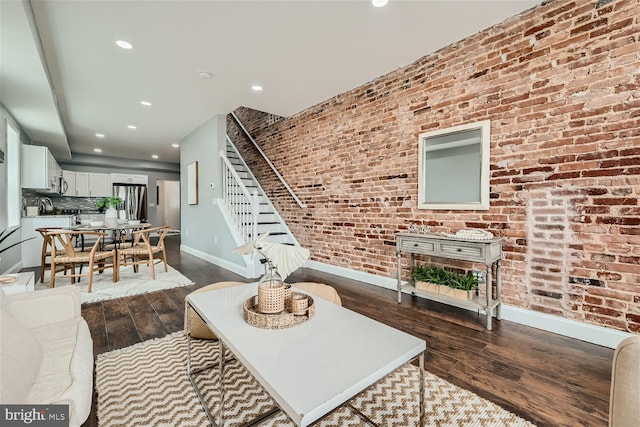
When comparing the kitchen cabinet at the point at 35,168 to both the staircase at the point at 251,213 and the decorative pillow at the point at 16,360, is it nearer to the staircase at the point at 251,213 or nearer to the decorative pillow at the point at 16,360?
the staircase at the point at 251,213

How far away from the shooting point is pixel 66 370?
1.14 metres

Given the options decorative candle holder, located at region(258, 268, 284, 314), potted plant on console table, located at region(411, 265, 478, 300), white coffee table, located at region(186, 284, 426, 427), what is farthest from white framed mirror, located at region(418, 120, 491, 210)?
decorative candle holder, located at region(258, 268, 284, 314)

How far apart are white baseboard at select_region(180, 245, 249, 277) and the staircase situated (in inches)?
19.2

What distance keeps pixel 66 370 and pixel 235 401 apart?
2.65 feet

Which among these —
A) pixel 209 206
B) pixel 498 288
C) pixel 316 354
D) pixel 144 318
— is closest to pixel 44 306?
pixel 144 318

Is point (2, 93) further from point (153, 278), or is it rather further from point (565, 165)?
point (565, 165)

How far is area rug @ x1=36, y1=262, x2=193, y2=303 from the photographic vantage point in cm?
344

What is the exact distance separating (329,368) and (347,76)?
3.52 metres

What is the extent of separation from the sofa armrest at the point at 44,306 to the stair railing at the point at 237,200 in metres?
2.81

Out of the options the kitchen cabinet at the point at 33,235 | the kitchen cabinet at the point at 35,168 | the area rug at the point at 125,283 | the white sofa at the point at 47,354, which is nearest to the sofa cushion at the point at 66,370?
the white sofa at the point at 47,354

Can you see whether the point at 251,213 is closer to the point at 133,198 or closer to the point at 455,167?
the point at 455,167

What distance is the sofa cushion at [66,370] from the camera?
957 millimetres

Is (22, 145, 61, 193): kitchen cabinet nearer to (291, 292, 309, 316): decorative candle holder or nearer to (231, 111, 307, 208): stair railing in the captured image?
(231, 111, 307, 208): stair railing

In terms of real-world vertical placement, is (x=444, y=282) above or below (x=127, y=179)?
below
